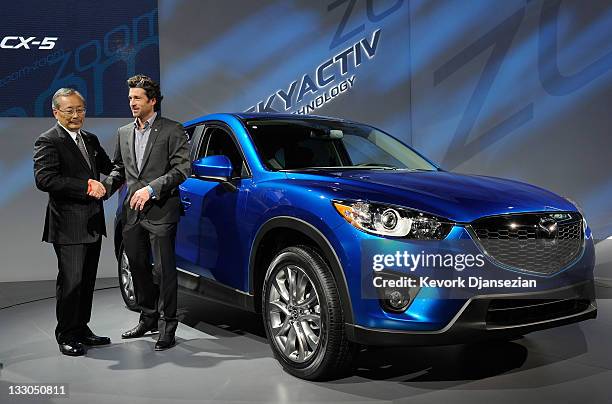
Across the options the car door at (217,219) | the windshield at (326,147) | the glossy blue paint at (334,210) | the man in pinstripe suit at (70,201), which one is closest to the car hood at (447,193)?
the glossy blue paint at (334,210)

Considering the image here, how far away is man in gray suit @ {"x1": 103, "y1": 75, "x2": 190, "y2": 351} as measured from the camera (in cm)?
404

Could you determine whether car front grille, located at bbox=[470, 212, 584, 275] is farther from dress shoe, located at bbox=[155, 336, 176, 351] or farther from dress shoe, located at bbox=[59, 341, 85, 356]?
dress shoe, located at bbox=[59, 341, 85, 356]

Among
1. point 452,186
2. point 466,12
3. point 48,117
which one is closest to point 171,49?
point 48,117

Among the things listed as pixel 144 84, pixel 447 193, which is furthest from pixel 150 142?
pixel 447 193

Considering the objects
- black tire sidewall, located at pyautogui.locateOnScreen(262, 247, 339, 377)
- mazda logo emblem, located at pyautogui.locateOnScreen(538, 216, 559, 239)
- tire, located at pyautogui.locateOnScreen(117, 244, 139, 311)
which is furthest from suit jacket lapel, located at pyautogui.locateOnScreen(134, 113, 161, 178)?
mazda logo emblem, located at pyautogui.locateOnScreen(538, 216, 559, 239)

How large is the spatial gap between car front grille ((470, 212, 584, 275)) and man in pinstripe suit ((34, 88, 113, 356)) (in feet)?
7.49

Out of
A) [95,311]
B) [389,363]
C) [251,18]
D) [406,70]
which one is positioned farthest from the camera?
[406,70]

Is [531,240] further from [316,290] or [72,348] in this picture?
[72,348]

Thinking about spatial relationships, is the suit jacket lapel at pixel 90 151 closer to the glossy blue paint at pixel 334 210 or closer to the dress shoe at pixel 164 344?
the glossy blue paint at pixel 334 210

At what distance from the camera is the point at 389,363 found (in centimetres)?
373

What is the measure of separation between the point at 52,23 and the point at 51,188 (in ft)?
13.4

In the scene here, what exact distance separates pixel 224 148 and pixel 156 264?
878 millimetres

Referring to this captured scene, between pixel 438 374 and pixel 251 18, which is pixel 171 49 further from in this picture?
pixel 438 374

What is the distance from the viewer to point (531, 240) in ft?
10.2
